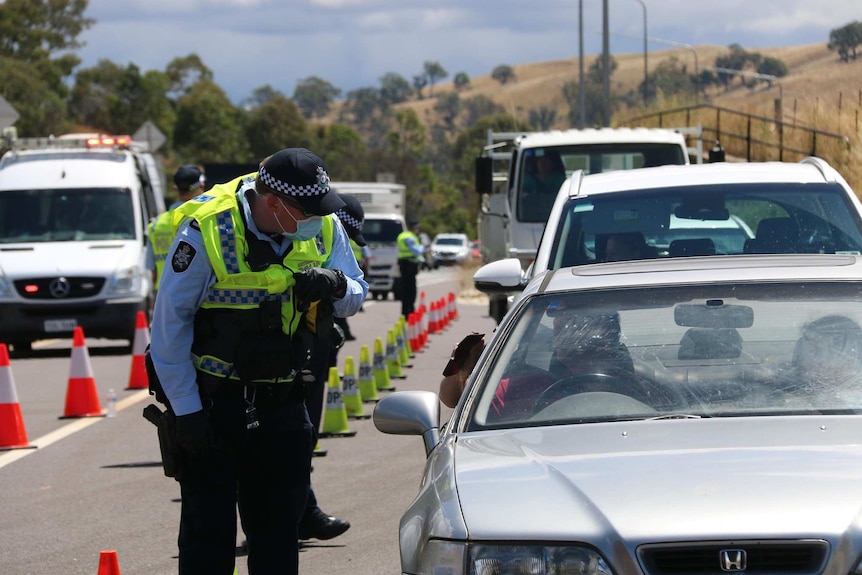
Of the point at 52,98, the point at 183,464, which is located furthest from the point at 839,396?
the point at 52,98

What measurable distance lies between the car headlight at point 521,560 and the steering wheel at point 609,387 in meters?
1.12

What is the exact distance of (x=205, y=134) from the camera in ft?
264

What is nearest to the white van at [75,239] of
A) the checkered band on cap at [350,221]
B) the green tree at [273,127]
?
the checkered band on cap at [350,221]

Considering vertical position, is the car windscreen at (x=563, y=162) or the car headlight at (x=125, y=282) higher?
the car windscreen at (x=563, y=162)

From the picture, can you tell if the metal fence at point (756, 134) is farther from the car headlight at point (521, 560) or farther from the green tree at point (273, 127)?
the green tree at point (273, 127)

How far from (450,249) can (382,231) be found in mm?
34008

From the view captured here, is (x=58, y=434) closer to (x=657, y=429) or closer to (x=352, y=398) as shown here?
(x=352, y=398)

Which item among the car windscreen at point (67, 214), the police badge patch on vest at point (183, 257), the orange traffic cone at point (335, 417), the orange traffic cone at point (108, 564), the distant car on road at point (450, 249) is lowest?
the distant car on road at point (450, 249)

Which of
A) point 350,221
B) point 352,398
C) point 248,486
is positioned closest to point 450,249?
point 352,398

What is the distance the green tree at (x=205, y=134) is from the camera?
80.1 m

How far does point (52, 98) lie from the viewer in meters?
66.4

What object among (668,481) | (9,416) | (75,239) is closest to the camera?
(668,481)

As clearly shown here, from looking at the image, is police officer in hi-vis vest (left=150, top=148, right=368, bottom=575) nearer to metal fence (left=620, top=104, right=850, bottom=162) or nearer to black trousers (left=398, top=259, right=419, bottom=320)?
black trousers (left=398, top=259, right=419, bottom=320)

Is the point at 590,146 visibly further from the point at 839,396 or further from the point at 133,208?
the point at 839,396
